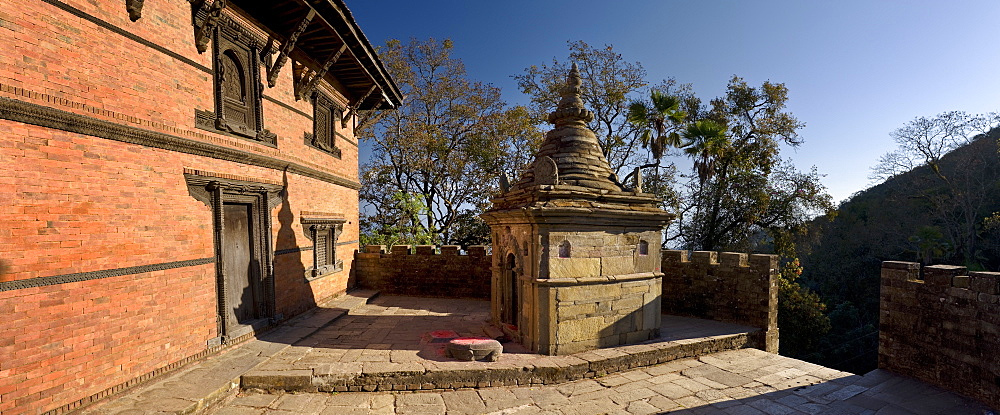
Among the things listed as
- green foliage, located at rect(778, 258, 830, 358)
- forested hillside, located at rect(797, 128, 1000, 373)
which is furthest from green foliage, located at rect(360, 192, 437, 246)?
forested hillside, located at rect(797, 128, 1000, 373)

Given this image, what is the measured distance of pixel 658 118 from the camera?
642 inches

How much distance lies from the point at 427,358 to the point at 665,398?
3.65 m

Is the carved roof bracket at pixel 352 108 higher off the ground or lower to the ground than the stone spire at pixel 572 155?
higher

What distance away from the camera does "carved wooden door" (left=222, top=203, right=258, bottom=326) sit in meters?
Result: 7.07

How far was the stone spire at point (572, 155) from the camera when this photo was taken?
24.1ft

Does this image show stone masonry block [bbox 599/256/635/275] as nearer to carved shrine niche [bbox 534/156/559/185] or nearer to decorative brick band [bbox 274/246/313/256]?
carved shrine niche [bbox 534/156/559/185]

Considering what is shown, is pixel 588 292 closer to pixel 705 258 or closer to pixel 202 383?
pixel 705 258

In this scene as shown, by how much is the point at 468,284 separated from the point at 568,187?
644 centimetres

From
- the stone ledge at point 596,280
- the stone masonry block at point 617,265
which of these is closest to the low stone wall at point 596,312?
the stone ledge at point 596,280

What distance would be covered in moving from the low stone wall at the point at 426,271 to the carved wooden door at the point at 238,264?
5077mm

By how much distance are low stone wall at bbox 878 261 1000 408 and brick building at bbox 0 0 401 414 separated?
445 inches

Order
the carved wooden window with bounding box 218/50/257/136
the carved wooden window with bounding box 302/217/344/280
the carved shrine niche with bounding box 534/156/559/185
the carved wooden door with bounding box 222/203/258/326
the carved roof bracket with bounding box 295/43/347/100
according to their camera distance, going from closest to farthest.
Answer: the carved shrine niche with bounding box 534/156/559/185 → the carved wooden door with bounding box 222/203/258/326 → the carved wooden window with bounding box 218/50/257/136 → the carved roof bracket with bounding box 295/43/347/100 → the carved wooden window with bounding box 302/217/344/280

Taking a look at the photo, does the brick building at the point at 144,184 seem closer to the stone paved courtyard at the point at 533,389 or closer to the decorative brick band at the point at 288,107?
the decorative brick band at the point at 288,107

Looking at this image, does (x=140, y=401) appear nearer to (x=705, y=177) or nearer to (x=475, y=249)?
(x=475, y=249)
